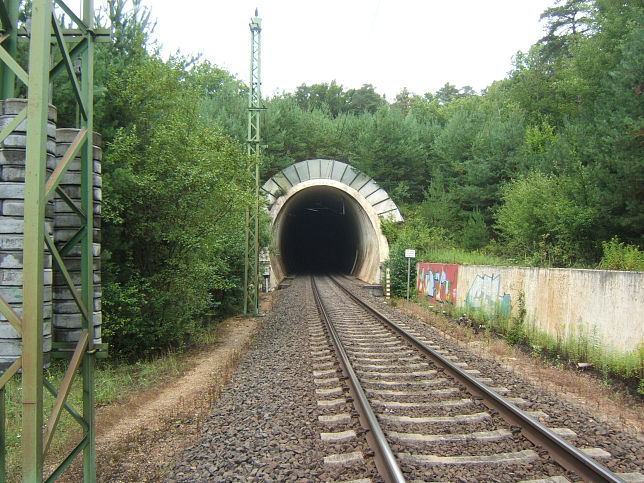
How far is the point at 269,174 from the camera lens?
27.4m

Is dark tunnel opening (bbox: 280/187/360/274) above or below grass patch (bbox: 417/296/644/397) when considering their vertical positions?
above

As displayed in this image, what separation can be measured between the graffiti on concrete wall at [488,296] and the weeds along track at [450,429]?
4085 millimetres

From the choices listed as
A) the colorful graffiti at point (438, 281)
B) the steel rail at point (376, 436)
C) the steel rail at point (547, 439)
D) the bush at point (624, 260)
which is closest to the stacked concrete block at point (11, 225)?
the steel rail at point (376, 436)

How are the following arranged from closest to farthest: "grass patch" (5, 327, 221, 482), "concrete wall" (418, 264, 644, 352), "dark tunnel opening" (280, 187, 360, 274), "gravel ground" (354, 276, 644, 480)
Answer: "gravel ground" (354, 276, 644, 480) → "grass patch" (5, 327, 221, 482) → "concrete wall" (418, 264, 644, 352) → "dark tunnel opening" (280, 187, 360, 274)

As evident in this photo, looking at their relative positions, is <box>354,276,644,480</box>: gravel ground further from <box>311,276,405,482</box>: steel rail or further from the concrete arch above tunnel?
the concrete arch above tunnel

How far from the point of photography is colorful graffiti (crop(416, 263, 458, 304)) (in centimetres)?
1655

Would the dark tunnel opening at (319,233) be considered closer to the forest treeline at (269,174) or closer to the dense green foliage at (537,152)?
the dense green foliage at (537,152)

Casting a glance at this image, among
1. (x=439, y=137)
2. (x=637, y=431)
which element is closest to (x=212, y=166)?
(x=637, y=431)

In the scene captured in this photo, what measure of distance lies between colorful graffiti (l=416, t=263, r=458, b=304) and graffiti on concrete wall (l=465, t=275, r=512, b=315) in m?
1.54

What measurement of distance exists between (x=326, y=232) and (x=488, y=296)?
3613 cm

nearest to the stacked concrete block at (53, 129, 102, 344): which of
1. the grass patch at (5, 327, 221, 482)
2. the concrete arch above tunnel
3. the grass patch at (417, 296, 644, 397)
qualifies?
the grass patch at (5, 327, 221, 482)

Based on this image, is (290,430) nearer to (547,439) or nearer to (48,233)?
(547,439)

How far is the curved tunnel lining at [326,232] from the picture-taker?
26.1 m

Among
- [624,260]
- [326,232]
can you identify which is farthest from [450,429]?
[326,232]
